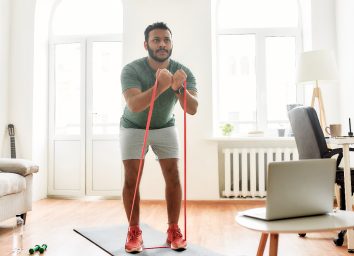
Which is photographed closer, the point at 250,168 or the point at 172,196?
the point at 172,196

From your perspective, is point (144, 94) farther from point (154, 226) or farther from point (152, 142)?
point (154, 226)

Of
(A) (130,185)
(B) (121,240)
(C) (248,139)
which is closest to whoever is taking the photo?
(A) (130,185)

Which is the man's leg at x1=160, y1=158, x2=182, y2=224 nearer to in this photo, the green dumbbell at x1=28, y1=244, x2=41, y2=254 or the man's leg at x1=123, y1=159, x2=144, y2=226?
the man's leg at x1=123, y1=159, x2=144, y2=226

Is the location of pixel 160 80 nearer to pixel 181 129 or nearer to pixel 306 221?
pixel 306 221

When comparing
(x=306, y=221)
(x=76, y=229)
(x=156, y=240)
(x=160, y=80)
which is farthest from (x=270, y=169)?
(x=76, y=229)

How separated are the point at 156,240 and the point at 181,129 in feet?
6.09

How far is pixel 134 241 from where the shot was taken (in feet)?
7.50

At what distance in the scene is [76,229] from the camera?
3.00 m

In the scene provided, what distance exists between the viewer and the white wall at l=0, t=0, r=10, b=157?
14.3 ft

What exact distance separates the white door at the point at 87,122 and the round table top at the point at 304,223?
3604 mm

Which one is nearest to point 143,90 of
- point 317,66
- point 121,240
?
point 121,240

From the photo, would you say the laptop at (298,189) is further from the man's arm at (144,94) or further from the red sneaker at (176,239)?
the red sneaker at (176,239)

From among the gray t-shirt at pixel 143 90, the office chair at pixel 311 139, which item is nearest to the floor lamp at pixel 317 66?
the office chair at pixel 311 139

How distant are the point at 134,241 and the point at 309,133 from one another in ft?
4.28
